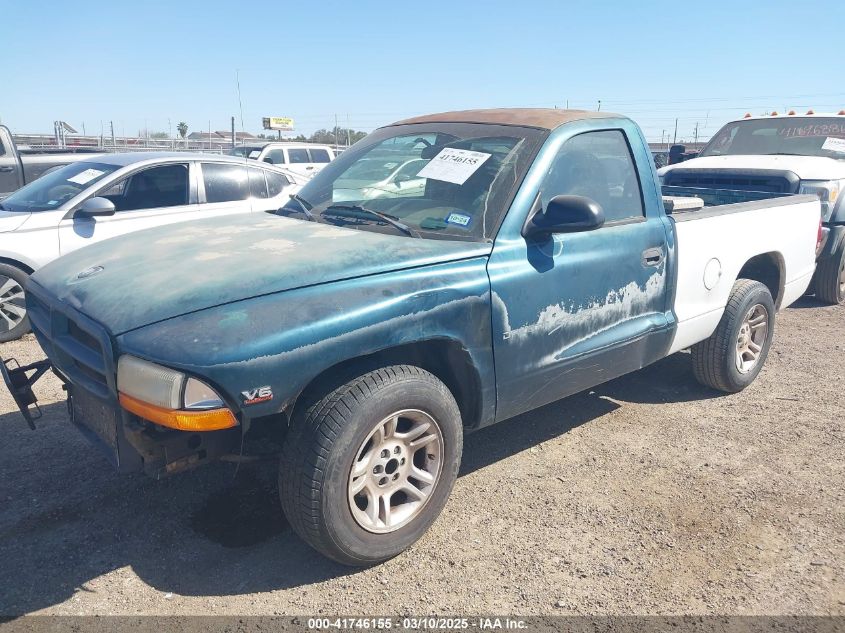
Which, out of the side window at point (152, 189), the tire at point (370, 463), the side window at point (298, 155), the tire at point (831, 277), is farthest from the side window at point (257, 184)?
the side window at point (298, 155)

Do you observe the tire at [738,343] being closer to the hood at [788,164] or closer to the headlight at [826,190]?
the headlight at [826,190]

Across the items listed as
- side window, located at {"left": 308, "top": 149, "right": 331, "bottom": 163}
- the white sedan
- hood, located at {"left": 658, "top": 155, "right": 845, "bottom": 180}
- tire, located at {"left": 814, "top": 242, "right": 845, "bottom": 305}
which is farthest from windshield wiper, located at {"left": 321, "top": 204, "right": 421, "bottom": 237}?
side window, located at {"left": 308, "top": 149, "right": 331, "bottom": 163}

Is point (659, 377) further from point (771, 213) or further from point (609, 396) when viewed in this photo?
point (771, 213)

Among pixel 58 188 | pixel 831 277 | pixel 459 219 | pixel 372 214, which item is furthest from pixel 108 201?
pixel 831 277

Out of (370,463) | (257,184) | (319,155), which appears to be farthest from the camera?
(319,155)

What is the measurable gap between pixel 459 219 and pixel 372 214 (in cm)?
49

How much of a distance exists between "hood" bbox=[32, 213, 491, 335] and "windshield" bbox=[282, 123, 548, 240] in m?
0.17

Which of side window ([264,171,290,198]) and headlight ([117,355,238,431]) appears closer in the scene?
headlight ([117,355,238,431])

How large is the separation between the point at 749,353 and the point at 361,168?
3.07 m

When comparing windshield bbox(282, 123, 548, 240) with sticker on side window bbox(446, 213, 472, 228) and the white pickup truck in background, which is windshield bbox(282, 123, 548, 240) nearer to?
A: sticker on side window bbox(446, 213, 472, 228)

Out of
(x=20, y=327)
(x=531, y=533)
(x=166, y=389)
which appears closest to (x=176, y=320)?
(x=166, y=389)

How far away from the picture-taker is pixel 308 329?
2.45 m

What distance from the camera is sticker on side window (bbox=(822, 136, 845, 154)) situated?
7.69 metres

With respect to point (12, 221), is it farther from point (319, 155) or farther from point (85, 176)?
point (319, 155)
